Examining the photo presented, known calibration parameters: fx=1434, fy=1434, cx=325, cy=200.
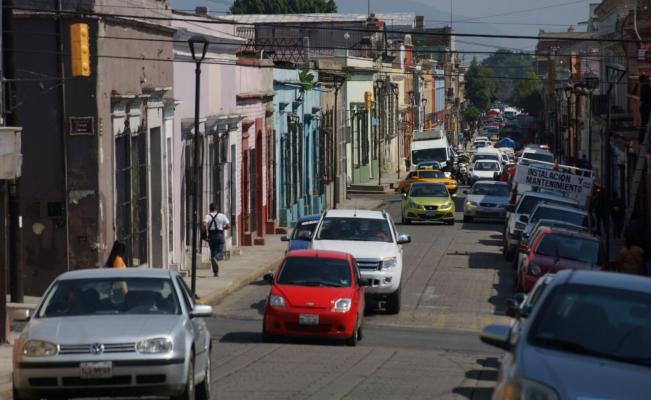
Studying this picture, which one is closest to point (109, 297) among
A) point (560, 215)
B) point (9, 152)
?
point (9, 152)

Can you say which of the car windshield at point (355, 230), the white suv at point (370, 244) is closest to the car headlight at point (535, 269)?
the white suv at point (370, 244)

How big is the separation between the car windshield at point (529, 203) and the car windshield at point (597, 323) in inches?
1240

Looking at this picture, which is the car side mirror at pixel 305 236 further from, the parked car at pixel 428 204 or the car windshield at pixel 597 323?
the parked car at pixel 428 204

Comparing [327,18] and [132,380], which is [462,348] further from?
[327,18]

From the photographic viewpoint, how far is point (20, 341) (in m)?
13.9

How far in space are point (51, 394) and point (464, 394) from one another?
214 inches

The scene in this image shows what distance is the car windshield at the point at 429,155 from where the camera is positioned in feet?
284

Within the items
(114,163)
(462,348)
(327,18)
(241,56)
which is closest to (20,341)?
(462,348)

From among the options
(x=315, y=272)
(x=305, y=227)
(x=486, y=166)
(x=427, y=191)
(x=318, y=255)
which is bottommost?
(x=486, y=166)

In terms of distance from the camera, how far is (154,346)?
13.7 meters

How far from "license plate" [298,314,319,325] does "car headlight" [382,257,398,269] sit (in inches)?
209

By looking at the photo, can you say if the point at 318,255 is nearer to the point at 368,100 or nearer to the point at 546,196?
the point at 546,196

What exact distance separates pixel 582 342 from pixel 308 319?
12685 mm

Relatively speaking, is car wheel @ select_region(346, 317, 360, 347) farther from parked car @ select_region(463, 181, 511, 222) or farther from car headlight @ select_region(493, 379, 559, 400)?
parked car @ select_region(463, 181, 511, 222)
